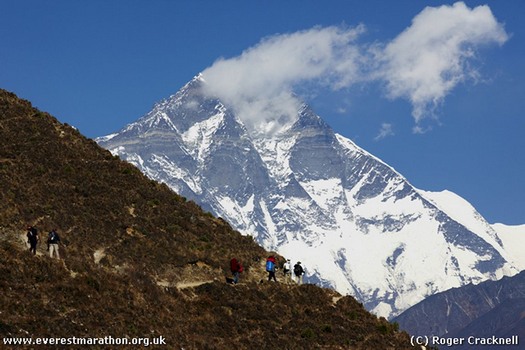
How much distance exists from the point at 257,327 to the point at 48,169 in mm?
25964

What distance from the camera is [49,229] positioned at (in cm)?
7262

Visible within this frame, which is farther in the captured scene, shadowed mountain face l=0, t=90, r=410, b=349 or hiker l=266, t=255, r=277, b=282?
hiker l=266, t=255, r=277, b=282

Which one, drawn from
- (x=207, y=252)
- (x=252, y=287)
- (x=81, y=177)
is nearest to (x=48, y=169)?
(x=81, y=177)

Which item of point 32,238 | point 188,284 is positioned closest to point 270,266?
point 188,284

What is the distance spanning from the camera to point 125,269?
228ft

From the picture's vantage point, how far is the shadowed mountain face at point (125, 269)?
58.1 m

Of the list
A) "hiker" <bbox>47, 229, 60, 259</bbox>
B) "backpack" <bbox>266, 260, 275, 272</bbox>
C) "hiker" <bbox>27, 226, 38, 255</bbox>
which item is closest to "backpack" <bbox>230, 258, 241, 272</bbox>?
"backpack" <bbox>266, 260, 275, 272</bbox>

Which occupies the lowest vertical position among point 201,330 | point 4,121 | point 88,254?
point 201,330

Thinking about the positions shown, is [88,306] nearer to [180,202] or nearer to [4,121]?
[180,202]

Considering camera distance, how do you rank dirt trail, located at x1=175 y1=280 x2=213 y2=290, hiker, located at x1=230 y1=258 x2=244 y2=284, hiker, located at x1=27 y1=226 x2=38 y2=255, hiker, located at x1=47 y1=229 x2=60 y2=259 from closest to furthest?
hiker, located at x1=27 y1=226 x2=38 y2=255
hiker, located at x1=47 y1=229 x2=60 y2=259
dirt trail, located at x1=175 y1=280 x2=213 y2=290
hiker, located at x1=230 y1=258 x2=244 y2=284

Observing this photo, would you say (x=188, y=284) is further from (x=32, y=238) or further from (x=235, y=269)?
(x=32, y=238)

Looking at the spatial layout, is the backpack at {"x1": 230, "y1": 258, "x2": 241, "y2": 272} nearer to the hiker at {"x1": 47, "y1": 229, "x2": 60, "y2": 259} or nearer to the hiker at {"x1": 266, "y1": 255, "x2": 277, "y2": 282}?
the hiker at {"x1": 266, "y1": 255, "x2": 277, "y2": 282}

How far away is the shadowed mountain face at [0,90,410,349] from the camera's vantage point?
191ft

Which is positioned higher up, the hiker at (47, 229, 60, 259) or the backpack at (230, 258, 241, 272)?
the hiker at (47, 229, 60, 259)
